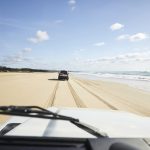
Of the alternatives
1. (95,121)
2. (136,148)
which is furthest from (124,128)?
(136,148)

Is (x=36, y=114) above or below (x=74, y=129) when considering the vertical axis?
above

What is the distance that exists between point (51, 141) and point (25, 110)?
0.59 m

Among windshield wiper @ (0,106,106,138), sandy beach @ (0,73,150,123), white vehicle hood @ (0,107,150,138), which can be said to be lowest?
sandy beach @ (0,73,150,123)

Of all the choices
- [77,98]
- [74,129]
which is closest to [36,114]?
[74,129]

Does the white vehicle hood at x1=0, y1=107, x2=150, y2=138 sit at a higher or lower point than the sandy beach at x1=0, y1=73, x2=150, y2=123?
higher

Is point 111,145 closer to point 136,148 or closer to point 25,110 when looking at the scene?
point 136,148

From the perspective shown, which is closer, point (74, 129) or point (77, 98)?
point (74, 129)

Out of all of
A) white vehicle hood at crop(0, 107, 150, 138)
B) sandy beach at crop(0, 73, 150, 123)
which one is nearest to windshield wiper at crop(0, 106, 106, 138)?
white vehicle hood at crop(0, 107, 150, 138)

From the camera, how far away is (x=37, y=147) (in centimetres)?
190

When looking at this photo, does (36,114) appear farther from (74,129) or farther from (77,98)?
(77,98)

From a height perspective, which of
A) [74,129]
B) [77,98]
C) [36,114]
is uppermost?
[36,114]

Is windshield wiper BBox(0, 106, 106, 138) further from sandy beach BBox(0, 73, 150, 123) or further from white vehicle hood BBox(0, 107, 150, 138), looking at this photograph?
sandy beach BBox(0, 73, 150, 123)

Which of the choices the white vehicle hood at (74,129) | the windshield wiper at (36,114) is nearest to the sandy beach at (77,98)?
the white vehicle hood at (74,129)

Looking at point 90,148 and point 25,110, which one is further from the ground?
point 25,110
